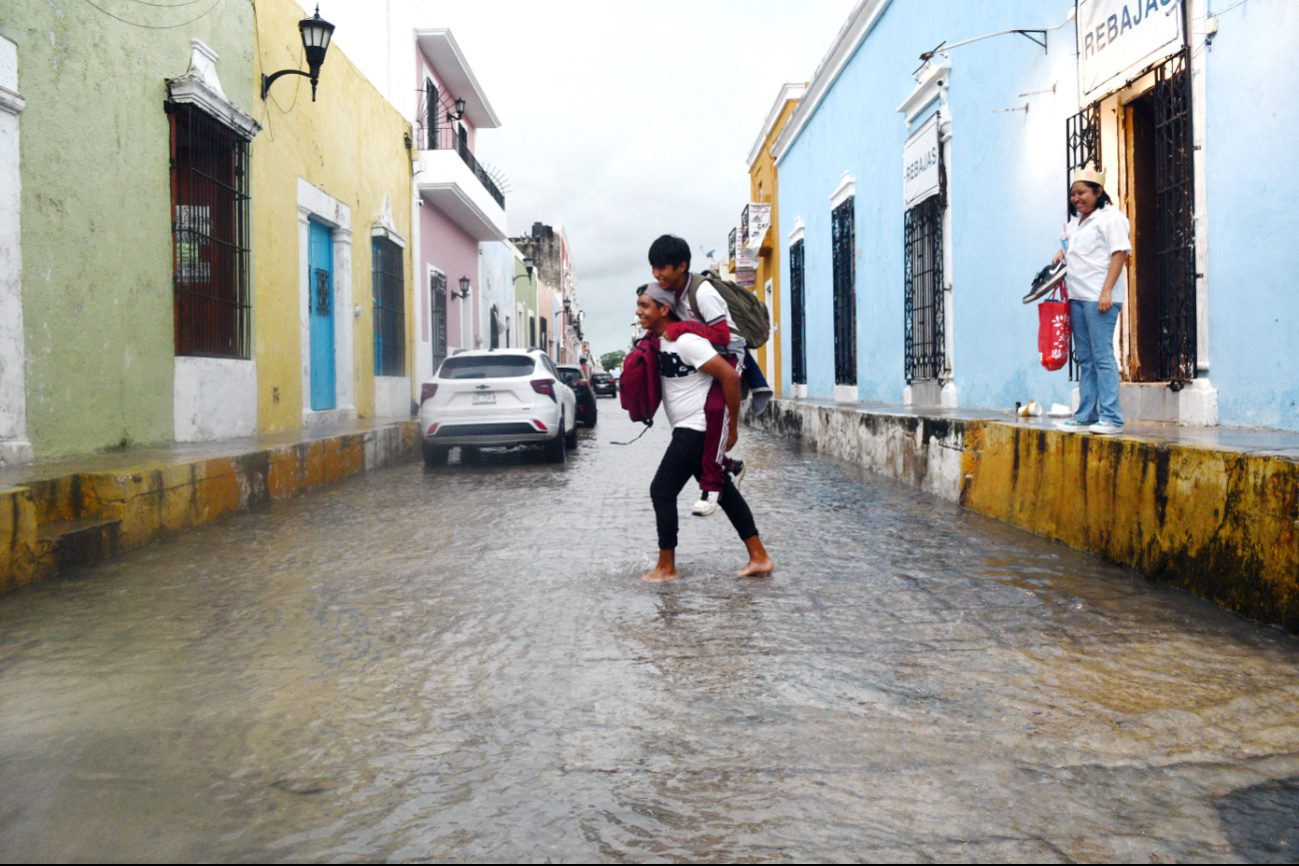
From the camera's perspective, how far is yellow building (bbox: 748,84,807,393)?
2400 cm

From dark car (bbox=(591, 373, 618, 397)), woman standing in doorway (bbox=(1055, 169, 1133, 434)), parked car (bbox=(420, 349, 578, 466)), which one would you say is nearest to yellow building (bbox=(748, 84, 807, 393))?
parked car (bbox=(420, 349, 578, 466))

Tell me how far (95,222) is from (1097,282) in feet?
23.3

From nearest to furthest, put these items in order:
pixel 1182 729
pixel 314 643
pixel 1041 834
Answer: pixel 1041 834 → pixel 1182 729 → pixel 314 643

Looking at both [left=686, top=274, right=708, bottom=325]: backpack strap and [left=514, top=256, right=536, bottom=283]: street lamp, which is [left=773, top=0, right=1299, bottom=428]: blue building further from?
[left=514, top=256, right=536, bottom=283]: street lamp

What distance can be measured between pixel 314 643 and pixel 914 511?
4.63 metres

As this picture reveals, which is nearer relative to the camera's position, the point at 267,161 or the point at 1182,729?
the point at 1182,729

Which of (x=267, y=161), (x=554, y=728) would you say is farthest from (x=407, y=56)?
(x=554, y=728)

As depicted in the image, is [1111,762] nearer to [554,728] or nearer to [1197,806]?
[1197,806]

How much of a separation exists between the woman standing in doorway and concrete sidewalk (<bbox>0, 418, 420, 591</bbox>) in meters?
5.39

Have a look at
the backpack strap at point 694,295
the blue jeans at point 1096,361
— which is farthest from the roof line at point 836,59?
the backpack strap at point 694,295

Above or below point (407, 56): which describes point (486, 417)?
below

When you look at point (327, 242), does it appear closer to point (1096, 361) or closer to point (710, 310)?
point (710, 310)

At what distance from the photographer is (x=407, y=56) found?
19.5 meters

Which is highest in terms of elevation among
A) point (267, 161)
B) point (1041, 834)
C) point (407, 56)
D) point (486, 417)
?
point (407, 56)
